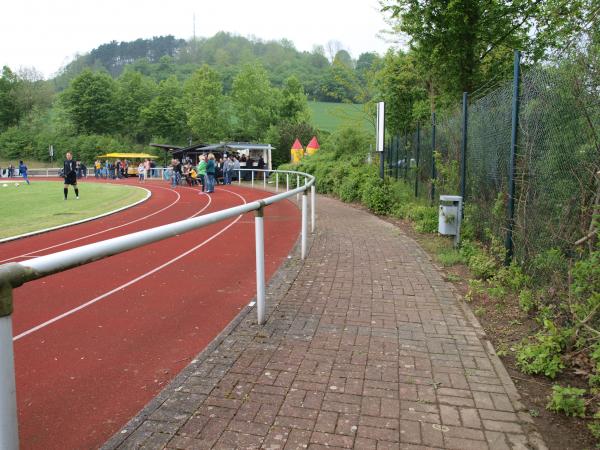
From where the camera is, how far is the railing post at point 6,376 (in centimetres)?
184

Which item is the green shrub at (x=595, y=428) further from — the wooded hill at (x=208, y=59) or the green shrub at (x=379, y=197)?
the wooded hill at (x=208, y=59)

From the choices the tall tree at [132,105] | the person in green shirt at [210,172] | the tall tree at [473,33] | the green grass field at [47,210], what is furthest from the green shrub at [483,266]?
the tall tree at [132,105]

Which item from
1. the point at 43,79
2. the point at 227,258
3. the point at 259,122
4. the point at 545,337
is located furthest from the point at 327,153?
the point at 43,79

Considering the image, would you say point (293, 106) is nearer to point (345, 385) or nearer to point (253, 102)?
point (253, 102)

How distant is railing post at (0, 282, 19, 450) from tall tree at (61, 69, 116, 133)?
93787 mm

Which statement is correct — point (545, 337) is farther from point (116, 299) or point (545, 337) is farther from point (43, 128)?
point (43, 128)

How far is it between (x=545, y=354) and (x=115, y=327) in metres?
4.08

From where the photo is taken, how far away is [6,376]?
189cm

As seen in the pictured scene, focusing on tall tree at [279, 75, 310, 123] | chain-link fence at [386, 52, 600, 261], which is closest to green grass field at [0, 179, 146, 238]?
chain-link fence at [386, 52, 600, 261]

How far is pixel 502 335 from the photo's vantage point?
187 inches

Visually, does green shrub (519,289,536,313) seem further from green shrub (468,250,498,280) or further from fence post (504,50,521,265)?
green shrub (468,250,498,280)

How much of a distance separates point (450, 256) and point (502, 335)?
3.26 meters

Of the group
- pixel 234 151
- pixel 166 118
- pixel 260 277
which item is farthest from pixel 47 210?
pixel 166 118

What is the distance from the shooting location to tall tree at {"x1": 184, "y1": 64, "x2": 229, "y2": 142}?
71.3 meters
